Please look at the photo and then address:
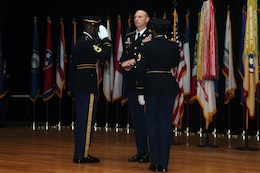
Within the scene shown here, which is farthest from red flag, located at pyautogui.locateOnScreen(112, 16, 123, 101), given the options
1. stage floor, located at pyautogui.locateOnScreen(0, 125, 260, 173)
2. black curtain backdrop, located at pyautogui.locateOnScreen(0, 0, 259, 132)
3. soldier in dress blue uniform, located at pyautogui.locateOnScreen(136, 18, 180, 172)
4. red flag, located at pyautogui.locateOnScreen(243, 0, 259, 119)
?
soldier in dress blue uniform, located at pyautogui.locateOnScreen(136, 18, 180, 172)

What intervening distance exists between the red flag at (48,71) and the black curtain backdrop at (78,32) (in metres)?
0.54

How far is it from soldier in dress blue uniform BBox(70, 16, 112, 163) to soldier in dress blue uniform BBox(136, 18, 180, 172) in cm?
63

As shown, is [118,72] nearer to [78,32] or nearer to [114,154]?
[78,32]

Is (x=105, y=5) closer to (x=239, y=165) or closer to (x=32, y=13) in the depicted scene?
(x=32, y=13)

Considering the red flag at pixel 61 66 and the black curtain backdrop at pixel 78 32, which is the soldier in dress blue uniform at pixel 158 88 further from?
the red flag at pixel 61 66

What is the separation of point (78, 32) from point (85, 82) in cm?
474

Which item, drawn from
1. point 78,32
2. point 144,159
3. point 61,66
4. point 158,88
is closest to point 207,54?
point 144,159

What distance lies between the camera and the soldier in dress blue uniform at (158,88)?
4070mm

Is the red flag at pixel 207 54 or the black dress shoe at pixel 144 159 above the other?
the red flag at pixel 207 54

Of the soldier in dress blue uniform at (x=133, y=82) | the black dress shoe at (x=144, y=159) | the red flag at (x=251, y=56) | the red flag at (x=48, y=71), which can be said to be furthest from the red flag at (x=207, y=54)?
the red flag at (x=48, y=71)

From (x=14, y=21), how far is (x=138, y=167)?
6483 millimetres

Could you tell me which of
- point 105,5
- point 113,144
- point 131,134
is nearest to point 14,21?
point 105,5

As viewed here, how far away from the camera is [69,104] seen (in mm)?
9430

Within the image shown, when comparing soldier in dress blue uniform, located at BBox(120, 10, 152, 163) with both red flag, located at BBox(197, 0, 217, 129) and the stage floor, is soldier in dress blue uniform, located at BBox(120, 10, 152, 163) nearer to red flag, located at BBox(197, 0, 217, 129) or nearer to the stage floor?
the stage floor
